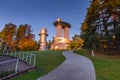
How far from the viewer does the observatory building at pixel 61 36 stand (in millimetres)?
88188

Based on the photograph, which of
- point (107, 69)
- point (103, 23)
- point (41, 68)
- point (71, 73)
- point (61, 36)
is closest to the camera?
point (71, 73)

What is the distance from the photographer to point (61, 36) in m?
91.7

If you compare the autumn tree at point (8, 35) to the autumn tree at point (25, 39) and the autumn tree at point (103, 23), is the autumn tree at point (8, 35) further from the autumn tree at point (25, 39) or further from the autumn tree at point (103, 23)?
the autumn tree at point (103, 23)

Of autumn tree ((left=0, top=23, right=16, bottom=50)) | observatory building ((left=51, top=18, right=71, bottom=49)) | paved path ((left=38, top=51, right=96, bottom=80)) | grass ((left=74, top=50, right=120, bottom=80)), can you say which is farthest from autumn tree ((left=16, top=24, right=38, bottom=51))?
paved path ((left=38, top=51, right=96, bottom=80))

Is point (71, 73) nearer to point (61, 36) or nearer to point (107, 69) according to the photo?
point (107, 69)

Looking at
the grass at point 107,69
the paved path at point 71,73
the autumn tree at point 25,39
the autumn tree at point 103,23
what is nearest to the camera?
the paved path at point 71,73

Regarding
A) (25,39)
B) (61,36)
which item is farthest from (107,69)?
(61,36)

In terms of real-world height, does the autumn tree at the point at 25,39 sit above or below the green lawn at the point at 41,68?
above

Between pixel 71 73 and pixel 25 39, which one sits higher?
pixel 25 39

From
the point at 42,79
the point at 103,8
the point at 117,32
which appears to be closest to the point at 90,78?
the point at 42,79

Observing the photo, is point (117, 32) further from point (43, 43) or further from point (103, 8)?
point (43, 43)

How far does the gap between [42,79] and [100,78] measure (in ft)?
11.9

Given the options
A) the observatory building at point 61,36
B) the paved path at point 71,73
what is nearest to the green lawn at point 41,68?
the paved path at point 71,73

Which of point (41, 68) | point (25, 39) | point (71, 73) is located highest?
point (25, 39)
